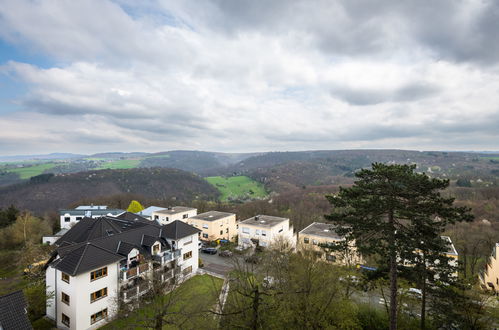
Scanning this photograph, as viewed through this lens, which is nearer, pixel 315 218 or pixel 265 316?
pixel 265 316

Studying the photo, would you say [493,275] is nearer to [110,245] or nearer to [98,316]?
[98,316]

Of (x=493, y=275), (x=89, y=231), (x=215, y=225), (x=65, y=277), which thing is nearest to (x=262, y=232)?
(x=215, y=225)

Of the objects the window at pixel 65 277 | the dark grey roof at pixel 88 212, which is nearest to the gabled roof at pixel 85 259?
the window at pixel 65 277

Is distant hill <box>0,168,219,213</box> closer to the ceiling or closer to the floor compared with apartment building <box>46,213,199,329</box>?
closer to the floor

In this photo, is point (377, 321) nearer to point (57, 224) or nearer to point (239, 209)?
point (239, 209)

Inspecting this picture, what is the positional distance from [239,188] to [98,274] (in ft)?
406

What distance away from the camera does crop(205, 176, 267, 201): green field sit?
5036 inches

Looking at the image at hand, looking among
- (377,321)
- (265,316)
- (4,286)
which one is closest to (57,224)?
(4,286)

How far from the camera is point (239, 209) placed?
255 ft

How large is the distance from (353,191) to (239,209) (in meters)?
64.3

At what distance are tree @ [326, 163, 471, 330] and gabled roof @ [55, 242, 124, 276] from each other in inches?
859

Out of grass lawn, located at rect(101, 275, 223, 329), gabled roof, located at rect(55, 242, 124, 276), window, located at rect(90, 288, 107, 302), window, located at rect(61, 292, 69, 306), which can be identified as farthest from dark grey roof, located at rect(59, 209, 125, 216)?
window, located at rect(90, 288, 107, 302)

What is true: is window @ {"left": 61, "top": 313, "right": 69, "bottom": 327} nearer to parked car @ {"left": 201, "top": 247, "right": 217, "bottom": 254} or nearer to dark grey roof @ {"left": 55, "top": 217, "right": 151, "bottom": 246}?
dark grey roof @ {"left": 55, "top": 217, "right": 151, "bottom": 246}

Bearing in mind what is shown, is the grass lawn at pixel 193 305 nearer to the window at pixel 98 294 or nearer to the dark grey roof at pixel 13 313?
the window at pixel 98 294
